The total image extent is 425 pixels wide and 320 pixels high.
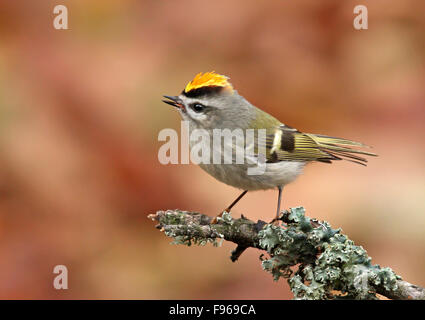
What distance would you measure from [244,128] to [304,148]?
314 millimetres

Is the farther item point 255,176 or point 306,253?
point 255,176

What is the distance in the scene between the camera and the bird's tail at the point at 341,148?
8.13ft

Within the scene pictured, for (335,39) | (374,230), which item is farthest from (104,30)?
(374,230)

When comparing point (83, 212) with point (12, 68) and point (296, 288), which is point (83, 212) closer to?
point (12, 68)

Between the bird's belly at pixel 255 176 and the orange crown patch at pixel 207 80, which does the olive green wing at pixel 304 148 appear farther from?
the orange crown patch at pixel 207 80

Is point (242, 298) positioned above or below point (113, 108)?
below

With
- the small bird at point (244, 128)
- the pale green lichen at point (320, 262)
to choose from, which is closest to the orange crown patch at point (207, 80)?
the small bird at point (244, 128)

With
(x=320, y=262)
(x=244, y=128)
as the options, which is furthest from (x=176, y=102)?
(x=320, y=262)

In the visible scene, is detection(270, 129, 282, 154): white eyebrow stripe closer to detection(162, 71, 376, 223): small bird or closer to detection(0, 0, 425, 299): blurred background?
detection(162, 71, 376, 223): small bird

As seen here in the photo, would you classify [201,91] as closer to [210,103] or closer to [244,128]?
[210,103]

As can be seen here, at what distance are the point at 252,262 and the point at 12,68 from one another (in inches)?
73.9

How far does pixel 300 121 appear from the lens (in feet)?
11.3

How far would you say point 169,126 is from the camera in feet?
10.5

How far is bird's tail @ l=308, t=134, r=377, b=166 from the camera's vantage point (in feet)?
8.13
